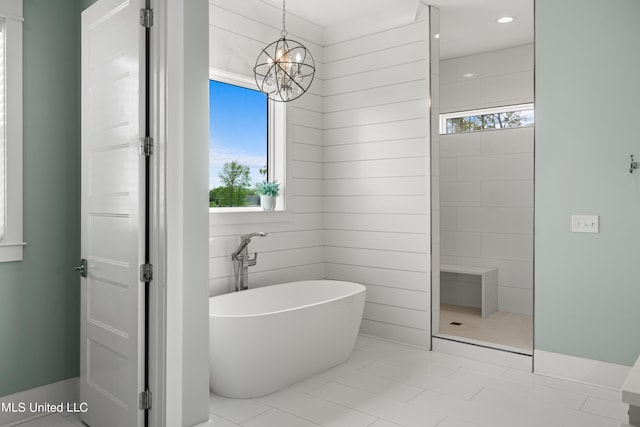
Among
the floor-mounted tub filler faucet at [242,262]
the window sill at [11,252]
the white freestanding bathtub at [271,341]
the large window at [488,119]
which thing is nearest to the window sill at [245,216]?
the floor-mounted tub filler faucet at [242,262]

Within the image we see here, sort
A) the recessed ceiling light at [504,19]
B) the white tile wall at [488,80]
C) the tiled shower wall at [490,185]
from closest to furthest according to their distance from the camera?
the recessed ceiling light at [504,19] → the tiled shower wall at [490,185] → the white tile wall at [488,80]

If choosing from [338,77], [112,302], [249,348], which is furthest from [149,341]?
[338,77]

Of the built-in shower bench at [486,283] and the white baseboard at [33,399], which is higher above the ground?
the built-in shower bench at [486,283]

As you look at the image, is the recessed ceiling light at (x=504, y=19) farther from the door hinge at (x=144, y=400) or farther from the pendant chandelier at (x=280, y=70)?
the door hinge at (x=144, y=400)

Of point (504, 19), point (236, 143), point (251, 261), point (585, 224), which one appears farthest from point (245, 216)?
point (504, 19)

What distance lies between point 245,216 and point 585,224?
248cm

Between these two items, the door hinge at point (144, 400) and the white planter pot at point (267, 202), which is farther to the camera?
the white planter pot at point (267, 202)

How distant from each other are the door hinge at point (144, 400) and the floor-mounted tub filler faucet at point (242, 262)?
1434 mm

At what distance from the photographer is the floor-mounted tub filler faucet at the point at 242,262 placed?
3682 mm

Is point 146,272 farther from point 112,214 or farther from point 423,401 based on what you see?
point 423,401

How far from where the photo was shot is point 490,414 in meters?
2.73

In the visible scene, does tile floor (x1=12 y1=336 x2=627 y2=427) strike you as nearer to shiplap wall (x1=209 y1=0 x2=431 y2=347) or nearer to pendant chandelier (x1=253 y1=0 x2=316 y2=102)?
shiplap wall (x1=209 y1=0 x2=431 y2=347)

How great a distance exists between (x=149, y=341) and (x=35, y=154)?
134cm

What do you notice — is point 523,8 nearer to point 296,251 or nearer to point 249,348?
point 296,251
